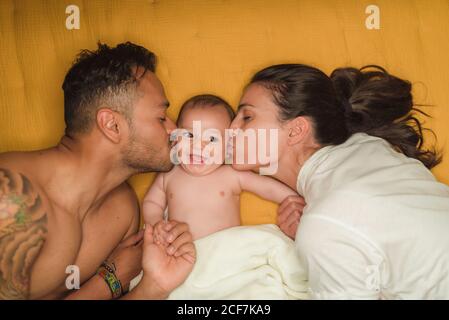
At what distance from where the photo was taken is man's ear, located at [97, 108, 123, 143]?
1.49 meters

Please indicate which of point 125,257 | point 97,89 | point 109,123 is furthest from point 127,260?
point 97,89

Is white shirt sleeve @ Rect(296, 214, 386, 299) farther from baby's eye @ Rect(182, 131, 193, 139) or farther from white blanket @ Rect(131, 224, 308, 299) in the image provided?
baby's eye @ Rect(182, 131, 193, 139)

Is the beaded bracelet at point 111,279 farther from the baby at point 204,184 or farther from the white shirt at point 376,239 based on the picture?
the white shirt at point 376,239

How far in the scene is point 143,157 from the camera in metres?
1.57

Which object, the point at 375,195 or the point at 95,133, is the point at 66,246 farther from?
the point at 375,195

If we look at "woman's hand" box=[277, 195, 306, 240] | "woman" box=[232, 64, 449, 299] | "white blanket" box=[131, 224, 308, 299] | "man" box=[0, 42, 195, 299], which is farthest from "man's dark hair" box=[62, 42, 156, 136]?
"woman's hand" box=[277, 195, 306, 240]

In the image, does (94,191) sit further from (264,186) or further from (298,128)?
(298,128)

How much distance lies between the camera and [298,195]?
1696 millimetres

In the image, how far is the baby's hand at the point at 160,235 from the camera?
1504 millimetres

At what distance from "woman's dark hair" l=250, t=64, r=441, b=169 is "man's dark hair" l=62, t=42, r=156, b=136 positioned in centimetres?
46

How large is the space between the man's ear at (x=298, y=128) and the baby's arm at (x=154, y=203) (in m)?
0.54

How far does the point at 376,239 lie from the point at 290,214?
0.45 m

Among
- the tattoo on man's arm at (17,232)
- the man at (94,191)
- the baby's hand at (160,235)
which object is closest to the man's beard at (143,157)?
the man at (94,191)
